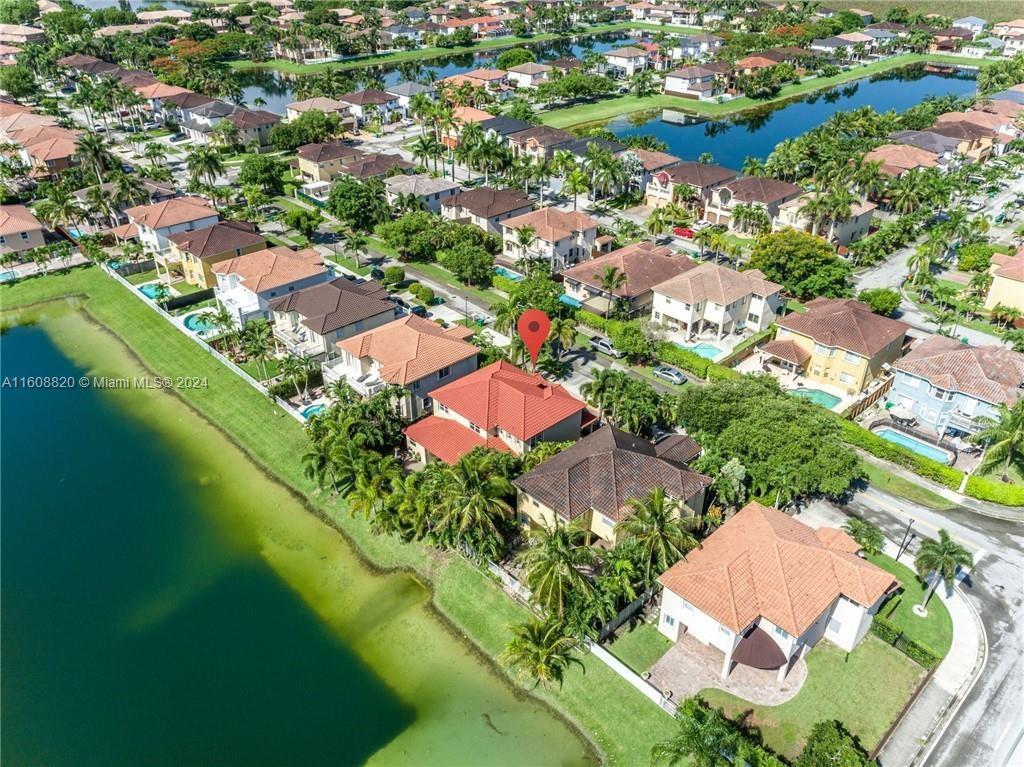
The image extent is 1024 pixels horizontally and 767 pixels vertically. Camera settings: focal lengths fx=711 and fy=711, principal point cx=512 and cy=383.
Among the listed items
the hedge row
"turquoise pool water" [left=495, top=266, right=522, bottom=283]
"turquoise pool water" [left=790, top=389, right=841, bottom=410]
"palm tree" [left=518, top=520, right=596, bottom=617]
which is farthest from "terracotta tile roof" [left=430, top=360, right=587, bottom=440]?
"turquoise pool water" [left=495, top=266, right=522, bottom=283]

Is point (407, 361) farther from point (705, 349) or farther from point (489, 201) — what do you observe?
point (489, 201)

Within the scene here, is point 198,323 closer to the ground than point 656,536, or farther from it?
closer to the ground

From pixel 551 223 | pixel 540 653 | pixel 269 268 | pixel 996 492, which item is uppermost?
pixel 269 268

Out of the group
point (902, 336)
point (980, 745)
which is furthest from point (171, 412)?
point (902, 336)

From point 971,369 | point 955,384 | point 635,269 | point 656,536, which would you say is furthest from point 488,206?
point 656,536

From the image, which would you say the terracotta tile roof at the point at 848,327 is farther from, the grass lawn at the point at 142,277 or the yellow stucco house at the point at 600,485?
the grass lawn at the point at 142,277

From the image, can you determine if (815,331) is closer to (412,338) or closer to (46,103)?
(412,338)

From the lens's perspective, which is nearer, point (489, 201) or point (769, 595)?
point (769, 595)
